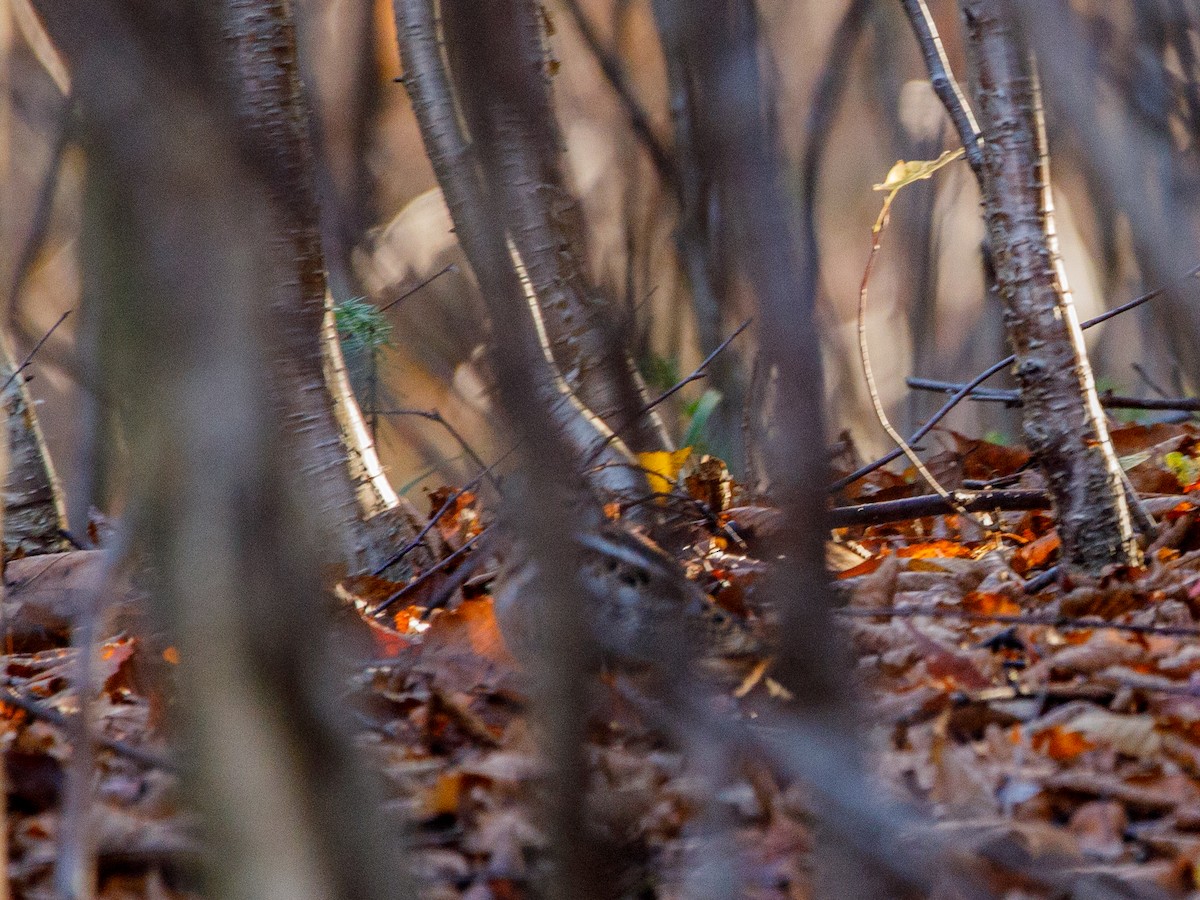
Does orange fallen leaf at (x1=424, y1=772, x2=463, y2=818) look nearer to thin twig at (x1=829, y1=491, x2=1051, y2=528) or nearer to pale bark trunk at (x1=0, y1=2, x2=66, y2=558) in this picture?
thin twig at (x1=829, y1=491, x2=1051, y2=528)

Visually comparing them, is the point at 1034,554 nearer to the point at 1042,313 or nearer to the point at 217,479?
the point at 1042,313

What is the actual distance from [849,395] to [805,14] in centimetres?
166

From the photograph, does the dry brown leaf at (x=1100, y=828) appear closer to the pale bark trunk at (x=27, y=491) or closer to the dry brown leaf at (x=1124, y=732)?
the dry brown leaf at (x=1124, y=732)

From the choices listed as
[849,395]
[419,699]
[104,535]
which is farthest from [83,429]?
[419,699]

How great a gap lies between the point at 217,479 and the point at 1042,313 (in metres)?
1.50

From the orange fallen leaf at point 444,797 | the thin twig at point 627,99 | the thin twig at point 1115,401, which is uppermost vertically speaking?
the thin twig at point 627,99

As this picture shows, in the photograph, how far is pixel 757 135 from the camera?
0.72 m

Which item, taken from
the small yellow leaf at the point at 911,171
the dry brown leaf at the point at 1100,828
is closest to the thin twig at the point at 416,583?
the small yellow leaf at the point at 911,171

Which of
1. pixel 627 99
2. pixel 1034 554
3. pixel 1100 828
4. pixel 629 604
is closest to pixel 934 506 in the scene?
pixel 1034 554

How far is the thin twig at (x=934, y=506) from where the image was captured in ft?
7.35

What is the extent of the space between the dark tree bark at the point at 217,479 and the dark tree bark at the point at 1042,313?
1429mm

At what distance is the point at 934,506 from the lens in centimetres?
228

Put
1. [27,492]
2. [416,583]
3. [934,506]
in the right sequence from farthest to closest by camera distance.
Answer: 1. [27,492]
2. [934,506]
3. [416,583]

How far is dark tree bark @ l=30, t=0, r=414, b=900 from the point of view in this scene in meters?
0.74
